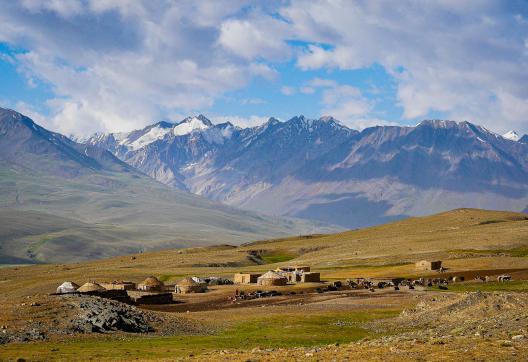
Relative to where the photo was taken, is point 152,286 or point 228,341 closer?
point 228,341

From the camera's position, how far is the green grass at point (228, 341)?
4553cm

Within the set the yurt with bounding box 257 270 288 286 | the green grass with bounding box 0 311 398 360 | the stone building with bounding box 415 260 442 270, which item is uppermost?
the stone building with bounding box 415 260 442 270

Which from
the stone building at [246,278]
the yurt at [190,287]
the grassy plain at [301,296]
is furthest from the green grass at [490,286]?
the yurt at [190,287]

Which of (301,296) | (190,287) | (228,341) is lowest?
(228,341)

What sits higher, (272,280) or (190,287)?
(272,280)

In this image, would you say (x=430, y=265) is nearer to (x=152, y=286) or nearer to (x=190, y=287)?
(x=190, y=287)

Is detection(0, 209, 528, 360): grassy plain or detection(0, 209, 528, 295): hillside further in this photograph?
detection(0, 209, 528, 295): hillside

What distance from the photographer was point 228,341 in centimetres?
5400

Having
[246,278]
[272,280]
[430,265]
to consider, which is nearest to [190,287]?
[272,280]

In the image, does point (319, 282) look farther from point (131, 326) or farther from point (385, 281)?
point (131, 326)

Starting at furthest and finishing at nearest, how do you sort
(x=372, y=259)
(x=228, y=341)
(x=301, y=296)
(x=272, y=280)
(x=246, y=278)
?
(x=372, y=259), (x=246, y=278), (x=272, y=280), (x=301, y=296), (x=228, y=341)

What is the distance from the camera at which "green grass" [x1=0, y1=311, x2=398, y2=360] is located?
149 feet

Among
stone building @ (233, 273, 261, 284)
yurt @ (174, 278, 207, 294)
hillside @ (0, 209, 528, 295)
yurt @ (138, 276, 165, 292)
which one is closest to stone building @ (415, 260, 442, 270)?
hillside @ (0, 209, 528, 295)

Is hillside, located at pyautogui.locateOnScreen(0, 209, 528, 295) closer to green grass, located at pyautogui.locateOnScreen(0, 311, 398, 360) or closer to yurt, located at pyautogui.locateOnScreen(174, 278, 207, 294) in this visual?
yurt, located at pyautogui.locateOnScreen(174, 278, 207, 294)
